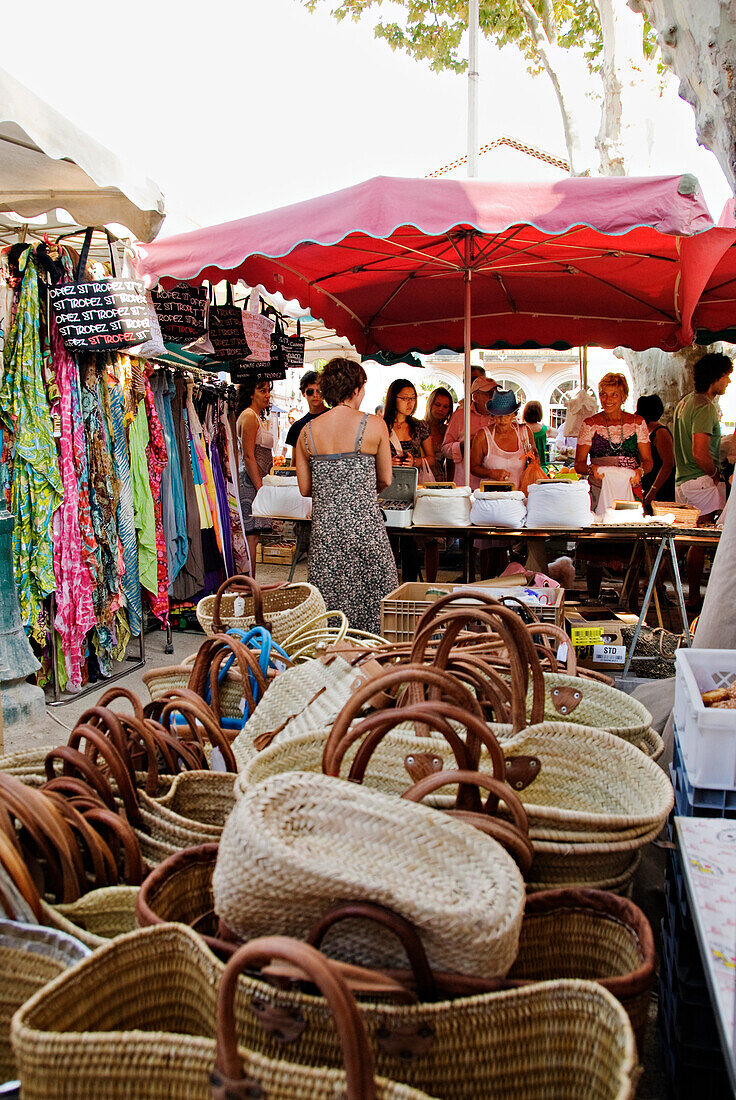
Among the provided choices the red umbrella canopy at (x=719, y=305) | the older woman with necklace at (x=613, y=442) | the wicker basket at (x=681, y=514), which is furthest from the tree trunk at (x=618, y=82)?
the wicker basket at (x=681, y=514)

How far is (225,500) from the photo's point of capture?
21.1 feet

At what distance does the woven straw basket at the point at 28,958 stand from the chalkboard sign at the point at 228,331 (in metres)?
5.67

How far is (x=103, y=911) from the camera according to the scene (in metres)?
1.25

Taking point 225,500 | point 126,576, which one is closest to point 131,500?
point 126,576

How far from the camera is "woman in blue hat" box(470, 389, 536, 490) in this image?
642 cm

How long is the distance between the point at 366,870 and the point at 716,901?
2.05 feet

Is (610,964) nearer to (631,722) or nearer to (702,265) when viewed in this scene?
(631,722)

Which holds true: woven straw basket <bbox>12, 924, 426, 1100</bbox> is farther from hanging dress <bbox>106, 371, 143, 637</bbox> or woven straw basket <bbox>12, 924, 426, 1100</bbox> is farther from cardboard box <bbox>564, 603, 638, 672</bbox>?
hanging dress <bbox>106, 371, 143, 637</bbox>

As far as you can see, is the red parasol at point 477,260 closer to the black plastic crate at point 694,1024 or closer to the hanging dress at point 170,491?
the hanging dress at point 170,491

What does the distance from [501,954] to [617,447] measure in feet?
18.9

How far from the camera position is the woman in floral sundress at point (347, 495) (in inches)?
168

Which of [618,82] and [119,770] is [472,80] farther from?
[119,770]

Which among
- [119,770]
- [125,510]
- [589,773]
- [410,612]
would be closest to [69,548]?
[125,510]

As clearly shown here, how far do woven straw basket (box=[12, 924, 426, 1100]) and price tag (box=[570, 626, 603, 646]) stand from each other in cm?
296
